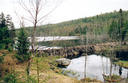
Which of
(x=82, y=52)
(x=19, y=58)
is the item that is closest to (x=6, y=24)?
Answer: (x=19, y=58)

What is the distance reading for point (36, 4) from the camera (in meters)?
6.55

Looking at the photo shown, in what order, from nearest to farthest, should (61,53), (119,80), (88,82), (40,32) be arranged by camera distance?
1. (40,32)
2. (88,82)
3. (119,80)
4. (61,53)

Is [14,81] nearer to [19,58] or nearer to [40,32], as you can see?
[40,32]

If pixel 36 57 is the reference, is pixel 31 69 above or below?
below

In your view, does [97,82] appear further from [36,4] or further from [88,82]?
[36,4]

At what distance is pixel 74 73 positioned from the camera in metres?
26.4

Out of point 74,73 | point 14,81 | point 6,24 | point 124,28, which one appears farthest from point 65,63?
point 124,28

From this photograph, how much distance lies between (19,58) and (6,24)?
9661mm

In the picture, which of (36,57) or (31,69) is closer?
(36,57)

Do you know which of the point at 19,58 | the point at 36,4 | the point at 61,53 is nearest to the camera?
the point at 36,4

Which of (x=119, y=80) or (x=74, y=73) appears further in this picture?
(x=74, y=73)

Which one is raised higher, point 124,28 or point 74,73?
point 124,28

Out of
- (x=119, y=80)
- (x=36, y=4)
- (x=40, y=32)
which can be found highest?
(x=36, y=4)

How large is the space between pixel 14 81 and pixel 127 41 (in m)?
61.1
